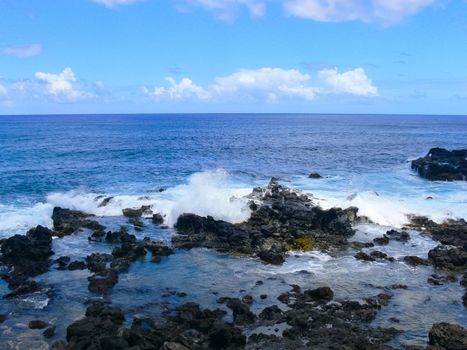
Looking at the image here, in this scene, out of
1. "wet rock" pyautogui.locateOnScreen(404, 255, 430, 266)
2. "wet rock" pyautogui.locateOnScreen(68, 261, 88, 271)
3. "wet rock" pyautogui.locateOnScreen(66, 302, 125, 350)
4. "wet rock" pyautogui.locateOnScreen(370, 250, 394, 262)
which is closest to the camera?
"wet rock" pyautogui.locateOnScreen(66, 302, 125, 350)

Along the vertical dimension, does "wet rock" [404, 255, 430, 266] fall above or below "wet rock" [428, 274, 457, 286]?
above

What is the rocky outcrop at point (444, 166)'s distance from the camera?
6134 cm

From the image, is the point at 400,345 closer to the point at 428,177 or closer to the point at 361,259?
Result: the point at 361,259

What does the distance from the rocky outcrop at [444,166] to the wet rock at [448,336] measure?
4430 centimetres

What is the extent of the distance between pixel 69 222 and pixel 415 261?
2780 centimetres

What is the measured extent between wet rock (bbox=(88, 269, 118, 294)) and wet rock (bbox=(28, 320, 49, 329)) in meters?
4.27

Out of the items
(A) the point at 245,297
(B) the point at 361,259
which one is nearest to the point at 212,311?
(A) the point at 245,297

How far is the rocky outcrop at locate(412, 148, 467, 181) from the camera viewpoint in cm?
6134

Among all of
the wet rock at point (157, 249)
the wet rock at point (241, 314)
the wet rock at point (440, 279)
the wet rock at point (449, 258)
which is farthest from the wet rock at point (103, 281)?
the wet rock at point (449, 258)

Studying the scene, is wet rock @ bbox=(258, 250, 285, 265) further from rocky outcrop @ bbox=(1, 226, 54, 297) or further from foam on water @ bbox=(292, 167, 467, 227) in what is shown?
rocky outcrop @ bbox=(1, 226, 54, 297)

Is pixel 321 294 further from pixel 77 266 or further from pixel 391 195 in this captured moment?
pixel 391 195

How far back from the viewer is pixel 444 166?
63312 millimetres

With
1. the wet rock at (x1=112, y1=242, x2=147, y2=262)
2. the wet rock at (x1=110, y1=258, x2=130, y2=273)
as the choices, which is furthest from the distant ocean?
the wet rock at (x1=110, y1=258, x2=130, y2=273)

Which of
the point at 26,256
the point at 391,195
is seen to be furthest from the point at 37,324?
the point at 391,195
